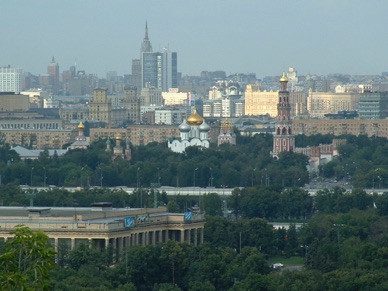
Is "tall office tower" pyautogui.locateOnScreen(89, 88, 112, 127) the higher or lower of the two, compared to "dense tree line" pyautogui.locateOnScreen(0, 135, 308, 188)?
higher

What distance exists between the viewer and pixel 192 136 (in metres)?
125

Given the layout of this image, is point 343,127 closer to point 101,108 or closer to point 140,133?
point 140,133

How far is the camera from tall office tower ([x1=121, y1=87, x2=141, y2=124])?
184 m

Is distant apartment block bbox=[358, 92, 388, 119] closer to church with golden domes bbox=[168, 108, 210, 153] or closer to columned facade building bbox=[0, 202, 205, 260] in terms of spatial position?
church with golden domes bbox=[168, 108, 210, 153]

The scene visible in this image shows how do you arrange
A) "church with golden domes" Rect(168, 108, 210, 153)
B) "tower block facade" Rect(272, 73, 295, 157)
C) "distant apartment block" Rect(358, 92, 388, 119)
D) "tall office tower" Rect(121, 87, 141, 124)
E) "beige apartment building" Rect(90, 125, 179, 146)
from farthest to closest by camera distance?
"tall office tower" Rect(121, 87, 141, 124), "distant apartment block" Rect(358, 92, 388, 119), "beige apartment building" Rect(90, 125, 179, 146), "church with golden domes" Rect(168, 108, 210, 153), "tower block facade" Rect(272, 73, 295, 157)

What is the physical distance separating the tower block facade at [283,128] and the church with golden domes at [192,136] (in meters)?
3.82

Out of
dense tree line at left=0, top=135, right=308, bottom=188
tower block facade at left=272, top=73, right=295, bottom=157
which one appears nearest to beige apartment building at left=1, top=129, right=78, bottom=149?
tower block facade at left=272, top=73, right=295, bottom=157

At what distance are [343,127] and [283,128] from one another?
3218 centimetres

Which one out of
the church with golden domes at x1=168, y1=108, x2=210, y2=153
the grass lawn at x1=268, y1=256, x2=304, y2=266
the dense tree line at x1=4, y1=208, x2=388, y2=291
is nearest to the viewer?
the dense tree line at x1=4, y1=208, x2=388, y2=291

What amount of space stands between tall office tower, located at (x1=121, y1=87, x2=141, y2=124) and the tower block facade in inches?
2318

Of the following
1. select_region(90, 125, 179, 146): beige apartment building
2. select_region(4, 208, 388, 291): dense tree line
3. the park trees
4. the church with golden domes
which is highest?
the park trees

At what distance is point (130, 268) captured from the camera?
52.8 m

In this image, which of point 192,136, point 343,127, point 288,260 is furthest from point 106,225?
point 343,127

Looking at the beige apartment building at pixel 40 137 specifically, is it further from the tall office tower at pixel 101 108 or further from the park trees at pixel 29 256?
the park trees at pixel 29 256
